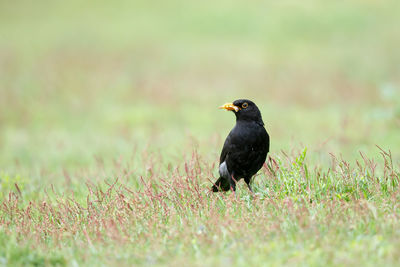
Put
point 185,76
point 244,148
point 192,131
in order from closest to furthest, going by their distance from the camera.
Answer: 1. point 244,148
2. point 192,131
3. point 185,76

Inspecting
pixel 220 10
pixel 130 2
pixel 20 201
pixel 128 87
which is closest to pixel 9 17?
pixel 130 2

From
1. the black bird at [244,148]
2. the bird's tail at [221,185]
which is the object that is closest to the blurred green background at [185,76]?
the bird's tail at [221,185]

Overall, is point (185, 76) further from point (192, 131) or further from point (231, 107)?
point (231, 107)

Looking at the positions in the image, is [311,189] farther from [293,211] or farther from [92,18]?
[92,18]

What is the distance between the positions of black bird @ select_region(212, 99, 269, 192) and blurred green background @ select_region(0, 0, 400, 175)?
176cm

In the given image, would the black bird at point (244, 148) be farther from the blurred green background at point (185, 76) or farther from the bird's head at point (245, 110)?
the blurred green background at point (185, 76)

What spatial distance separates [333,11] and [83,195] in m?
23.8

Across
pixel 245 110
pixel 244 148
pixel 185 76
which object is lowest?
pixel 244 148

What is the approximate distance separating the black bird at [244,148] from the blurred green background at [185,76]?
1757mm

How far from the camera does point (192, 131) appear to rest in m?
14.5

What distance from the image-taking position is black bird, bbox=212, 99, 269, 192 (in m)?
6.50

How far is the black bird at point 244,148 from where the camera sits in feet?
21.3

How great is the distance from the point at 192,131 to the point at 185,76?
6.56 metres

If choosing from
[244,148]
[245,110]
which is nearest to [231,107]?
[245,110]
